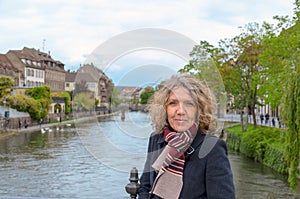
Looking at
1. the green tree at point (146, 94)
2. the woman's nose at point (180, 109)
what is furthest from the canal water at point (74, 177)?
the woman's nose at point (180, 109)

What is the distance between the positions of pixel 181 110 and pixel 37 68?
60864mm

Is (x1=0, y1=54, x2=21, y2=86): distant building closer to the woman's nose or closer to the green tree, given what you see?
the green tree

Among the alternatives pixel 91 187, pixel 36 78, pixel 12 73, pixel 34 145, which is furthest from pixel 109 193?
pixel 36 78

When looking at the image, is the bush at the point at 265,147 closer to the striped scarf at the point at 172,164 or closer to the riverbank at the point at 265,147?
the riverbank at the point at 265,147

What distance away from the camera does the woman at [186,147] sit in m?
1.71

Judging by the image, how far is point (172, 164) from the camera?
1.77 metres

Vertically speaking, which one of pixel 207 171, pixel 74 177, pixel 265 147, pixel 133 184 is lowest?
pixel 74 177

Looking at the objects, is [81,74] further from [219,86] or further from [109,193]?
[109,193]

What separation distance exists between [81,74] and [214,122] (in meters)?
0.75

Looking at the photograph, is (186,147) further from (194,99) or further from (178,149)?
(194,99)

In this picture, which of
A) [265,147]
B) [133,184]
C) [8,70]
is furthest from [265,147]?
[8,70]

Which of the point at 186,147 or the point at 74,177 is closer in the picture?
the point at 186,147

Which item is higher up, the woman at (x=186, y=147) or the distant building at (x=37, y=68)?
the distant building at (x=37, y=68)

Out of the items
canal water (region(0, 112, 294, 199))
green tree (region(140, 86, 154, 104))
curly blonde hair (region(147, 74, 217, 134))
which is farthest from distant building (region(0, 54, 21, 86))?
curly blonde hair (region(147, 74, 217, 134))
